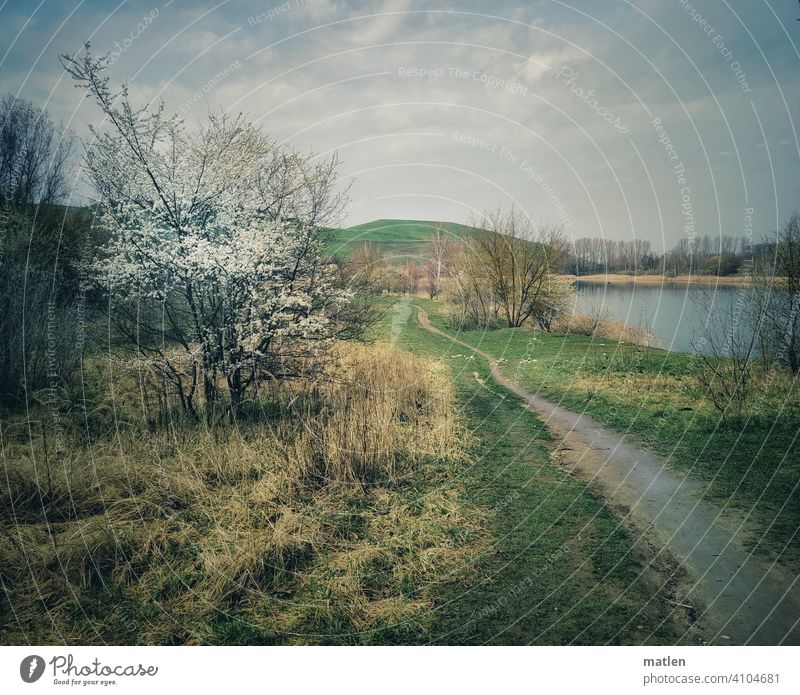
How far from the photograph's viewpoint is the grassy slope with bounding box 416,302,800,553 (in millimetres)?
6316

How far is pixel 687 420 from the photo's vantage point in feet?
31.3

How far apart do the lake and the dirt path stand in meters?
9.00

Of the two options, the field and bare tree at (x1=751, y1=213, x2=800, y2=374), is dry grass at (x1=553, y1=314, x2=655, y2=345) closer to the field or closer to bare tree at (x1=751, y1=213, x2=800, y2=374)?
→ bare tree at (x1=751, y1=213, x2=800, y2=374)

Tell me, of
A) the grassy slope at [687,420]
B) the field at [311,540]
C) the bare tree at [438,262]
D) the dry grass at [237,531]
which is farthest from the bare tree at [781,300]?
the bare tree at [438,262]

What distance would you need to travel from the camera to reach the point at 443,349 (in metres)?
20.4

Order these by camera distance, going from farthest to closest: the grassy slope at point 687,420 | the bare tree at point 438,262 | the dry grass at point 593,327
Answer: the bare tree at point 438,262 < the dry grass at point 593,327 < the grassy slope at point 687,420

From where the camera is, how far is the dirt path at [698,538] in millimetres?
4105

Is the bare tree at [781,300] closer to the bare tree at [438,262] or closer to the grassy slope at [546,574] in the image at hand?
the grassy slope at [546,574]

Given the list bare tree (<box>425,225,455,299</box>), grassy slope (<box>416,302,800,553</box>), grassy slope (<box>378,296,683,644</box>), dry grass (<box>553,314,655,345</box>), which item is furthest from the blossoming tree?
bare tree (<box>425,225,455,299</box>)

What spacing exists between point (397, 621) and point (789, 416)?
916cm

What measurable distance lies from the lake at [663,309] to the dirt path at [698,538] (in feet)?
29.5

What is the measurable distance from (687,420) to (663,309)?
29.0m

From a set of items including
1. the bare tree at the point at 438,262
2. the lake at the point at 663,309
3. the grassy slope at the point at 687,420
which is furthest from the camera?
the bare tree at the point at 438,262

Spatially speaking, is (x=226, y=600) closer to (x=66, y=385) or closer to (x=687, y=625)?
(x=687, y=625)
